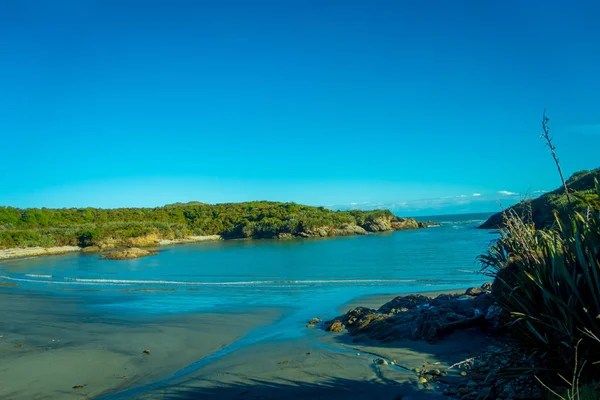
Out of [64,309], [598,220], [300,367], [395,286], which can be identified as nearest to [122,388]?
[300,367]

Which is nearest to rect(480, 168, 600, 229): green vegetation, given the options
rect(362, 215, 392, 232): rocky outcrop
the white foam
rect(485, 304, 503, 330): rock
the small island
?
rect(485, 304, 503, 330): rock

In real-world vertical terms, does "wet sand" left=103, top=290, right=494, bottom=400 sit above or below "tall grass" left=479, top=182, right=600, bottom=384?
below

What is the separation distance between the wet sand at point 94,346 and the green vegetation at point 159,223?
54151 mm

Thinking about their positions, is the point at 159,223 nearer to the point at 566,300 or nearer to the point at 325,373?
the point at 325,373

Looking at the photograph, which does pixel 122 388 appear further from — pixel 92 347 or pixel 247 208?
pixel 247 208

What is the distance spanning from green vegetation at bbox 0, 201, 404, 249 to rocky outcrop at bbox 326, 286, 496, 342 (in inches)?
2483

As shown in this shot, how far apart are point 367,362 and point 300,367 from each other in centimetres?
123

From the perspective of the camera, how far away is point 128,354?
1065cm

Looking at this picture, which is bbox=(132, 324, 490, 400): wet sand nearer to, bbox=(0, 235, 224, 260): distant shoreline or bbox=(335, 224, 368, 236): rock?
bbox=(0, 235, 224, 260): distant shoreline

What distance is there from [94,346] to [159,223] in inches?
3024

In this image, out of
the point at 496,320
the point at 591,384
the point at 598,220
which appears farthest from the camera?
the point at 496,320

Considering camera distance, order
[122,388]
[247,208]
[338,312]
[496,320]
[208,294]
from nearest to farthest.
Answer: [122,388] < [496,320] < [338,312] < [208,294] < [247,208]

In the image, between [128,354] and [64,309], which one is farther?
[64,309]

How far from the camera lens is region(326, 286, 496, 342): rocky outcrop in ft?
30.4
